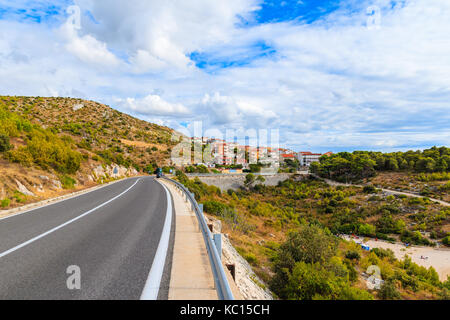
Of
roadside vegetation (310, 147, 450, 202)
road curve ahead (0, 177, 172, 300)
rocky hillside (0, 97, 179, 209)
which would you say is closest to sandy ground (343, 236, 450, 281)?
roadside vegetation (310, 147, 450, 202)

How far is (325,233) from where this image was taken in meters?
14.8

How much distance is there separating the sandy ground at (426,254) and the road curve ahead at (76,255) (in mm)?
26783

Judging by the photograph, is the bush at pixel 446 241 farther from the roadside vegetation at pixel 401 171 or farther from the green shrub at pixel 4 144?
the green shrub at pixel 4 144

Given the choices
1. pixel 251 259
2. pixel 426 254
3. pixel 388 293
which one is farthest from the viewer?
pixel 426 254

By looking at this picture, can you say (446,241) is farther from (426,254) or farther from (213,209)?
(213,209)

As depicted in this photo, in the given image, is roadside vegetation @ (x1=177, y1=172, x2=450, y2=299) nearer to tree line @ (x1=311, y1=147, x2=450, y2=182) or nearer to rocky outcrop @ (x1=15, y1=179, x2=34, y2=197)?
tree line @ (x1=311, y1=147, x2=450, y2=182)

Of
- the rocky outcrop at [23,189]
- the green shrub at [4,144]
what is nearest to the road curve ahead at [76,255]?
the rocky outcrop at [23,189]

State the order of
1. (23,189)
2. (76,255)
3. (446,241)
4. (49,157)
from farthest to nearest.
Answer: (446,241) < (49,157) < (23,189) < (76,255)

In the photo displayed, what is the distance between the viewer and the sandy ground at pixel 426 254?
915 inches

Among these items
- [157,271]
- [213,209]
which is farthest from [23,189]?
[157,271]

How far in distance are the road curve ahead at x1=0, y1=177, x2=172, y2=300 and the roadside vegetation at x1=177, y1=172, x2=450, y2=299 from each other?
16.3ft

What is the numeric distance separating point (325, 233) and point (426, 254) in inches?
826

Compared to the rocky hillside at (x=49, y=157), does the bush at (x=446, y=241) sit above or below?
below
